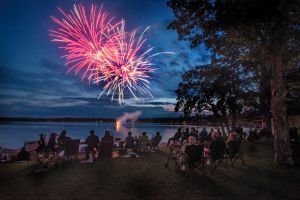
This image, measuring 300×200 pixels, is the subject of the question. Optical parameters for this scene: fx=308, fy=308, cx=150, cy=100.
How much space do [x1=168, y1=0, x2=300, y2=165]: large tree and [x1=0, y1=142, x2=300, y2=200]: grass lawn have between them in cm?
185

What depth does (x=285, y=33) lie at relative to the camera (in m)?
11.9

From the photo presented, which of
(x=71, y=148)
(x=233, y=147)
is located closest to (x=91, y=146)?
(x=71, y=148)

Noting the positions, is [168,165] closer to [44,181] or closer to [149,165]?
[149,165]

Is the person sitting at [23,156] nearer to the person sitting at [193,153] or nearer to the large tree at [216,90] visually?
the person sitting at [193,153]

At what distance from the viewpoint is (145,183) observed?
351 inches

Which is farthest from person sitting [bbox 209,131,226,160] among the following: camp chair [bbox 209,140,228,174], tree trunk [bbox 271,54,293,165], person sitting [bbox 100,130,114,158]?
person sitting [bbox 100,130,114,158]

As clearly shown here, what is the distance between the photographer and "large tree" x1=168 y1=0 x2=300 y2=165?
11523 mm

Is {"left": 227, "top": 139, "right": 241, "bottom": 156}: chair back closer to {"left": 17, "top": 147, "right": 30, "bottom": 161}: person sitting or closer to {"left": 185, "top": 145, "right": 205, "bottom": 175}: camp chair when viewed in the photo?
{"left": 185, "top": 145, "right": 205, "bottom": 175}: camp chair

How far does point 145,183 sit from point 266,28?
7.64 metres

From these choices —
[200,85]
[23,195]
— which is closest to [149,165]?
[23,195]

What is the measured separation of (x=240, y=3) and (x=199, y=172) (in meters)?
6.30

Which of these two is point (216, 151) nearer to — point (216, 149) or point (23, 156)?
point (216, 149)

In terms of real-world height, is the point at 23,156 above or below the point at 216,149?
below

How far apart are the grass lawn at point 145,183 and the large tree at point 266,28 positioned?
1.85m
